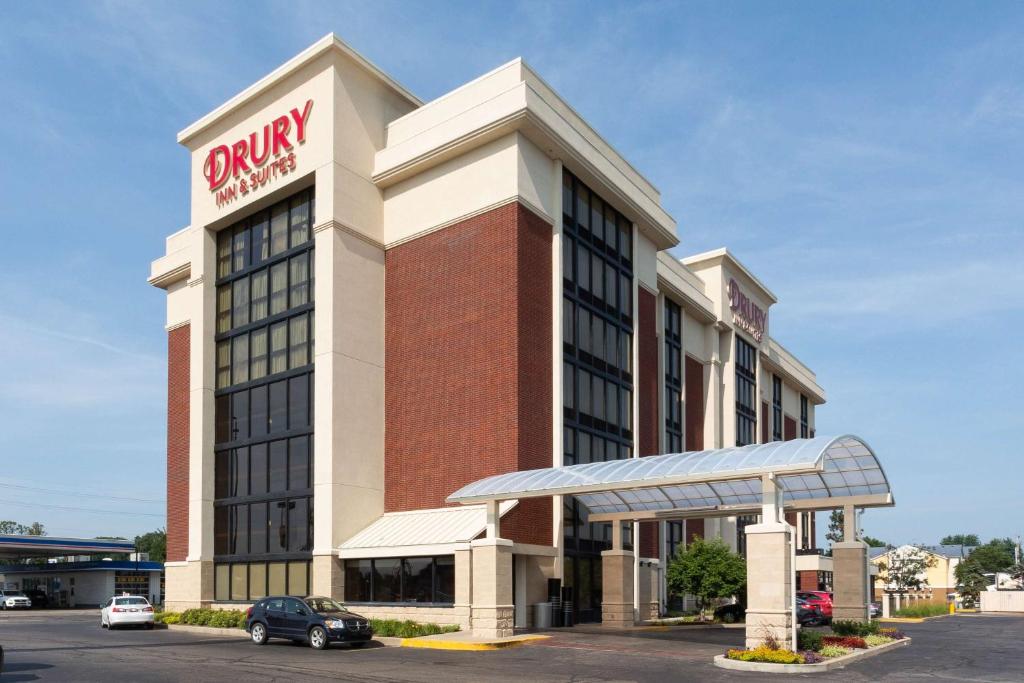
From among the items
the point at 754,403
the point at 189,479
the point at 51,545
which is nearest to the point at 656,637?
the point at 189,479

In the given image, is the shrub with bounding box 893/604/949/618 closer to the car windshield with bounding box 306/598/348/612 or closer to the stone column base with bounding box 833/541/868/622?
the stone column base with bounding box 833/541/868/622

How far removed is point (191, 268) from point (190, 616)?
55.6ft

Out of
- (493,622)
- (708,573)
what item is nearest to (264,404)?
(493,622)

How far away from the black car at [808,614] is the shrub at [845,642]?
1297 cm

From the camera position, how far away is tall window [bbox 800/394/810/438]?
84.6 meters

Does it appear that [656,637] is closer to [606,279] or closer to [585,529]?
[585,529]

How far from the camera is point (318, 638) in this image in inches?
1192

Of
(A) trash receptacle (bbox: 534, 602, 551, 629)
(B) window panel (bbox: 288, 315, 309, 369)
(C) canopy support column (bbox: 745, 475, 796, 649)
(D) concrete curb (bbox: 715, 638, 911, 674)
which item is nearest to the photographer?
(D) concrete curb (bbox: 715, 638, 911, 674)

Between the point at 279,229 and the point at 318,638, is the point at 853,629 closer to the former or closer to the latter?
the point at 318,638

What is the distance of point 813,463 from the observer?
26438 mm

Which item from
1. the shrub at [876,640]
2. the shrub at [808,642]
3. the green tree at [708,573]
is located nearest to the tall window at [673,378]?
the green tree at [708,573]

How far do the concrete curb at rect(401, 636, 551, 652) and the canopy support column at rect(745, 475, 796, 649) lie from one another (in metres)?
7.68

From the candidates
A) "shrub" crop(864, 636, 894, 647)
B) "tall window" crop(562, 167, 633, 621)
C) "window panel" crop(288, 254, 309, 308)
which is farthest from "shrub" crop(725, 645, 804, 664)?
"window panel" crop(288, 254, 309, 308)

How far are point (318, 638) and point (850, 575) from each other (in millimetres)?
18930
